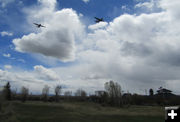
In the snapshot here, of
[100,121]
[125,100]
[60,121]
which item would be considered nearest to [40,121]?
[60,121]

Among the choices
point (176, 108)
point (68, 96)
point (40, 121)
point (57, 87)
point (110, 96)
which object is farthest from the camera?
point (68, 96)

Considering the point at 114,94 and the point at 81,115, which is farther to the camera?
the point at 114,94

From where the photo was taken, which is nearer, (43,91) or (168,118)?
(168,118)

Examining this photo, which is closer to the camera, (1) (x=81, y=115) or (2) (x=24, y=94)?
(1) (x=81, y=115)

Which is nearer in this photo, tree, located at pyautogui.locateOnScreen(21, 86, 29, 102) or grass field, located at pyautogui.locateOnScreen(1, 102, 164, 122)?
grass field, located at pyautogui.locateOnScreen(1, 102, 164, 122)

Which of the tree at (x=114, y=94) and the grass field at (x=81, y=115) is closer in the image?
the grass field at (x=81, y=115)

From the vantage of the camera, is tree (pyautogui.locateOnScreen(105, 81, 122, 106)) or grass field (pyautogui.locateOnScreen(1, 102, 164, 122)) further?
tree (pyautogui.locateOnScreen(105, 81, 122, 106))

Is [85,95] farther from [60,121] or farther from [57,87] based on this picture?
[60,121]

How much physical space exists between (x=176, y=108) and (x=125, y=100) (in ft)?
296

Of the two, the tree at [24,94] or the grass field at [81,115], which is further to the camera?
the tree at [24,94]

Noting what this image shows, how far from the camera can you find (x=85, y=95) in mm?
124688

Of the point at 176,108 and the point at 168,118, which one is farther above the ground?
the point at 176,108

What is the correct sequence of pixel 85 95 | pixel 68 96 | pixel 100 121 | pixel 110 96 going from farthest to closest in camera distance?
pixel 68 96, pixel 85 95, pixel 110 96, pixel 100 121

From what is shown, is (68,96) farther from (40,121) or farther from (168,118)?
(168,118)
